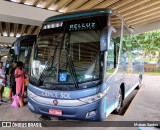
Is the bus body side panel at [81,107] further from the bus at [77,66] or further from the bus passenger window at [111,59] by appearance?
the bus passenger window at [111,59]

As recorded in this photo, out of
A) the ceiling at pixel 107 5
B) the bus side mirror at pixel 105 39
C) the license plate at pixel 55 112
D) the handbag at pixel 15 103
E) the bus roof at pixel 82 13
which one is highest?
the ceiling at pixel 107 5

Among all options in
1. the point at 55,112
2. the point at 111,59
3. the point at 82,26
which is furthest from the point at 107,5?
the point at 55,112

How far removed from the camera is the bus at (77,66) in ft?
12.2

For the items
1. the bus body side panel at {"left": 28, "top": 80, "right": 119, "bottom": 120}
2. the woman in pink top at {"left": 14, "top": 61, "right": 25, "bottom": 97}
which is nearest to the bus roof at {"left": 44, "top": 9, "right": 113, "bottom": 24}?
the bus body side panel at {"left": 28, "top": 80, "right": 119, "bottom": 120}

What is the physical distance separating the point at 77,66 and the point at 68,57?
29 cm

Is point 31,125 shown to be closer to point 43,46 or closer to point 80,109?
point 80,109

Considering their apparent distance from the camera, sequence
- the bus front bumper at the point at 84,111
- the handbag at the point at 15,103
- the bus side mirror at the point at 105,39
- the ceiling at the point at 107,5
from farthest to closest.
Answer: the ceiling at the point at 107,5 < the handbag at the point at 15,103 < the bus front bumper at the point at 84,111 < the bus side mirror at the point at 105,39

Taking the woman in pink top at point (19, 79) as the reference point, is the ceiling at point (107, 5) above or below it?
above

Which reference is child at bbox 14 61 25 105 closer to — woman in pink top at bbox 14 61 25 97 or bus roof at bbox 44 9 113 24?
woman in pink top at bbox 14 61 25 97

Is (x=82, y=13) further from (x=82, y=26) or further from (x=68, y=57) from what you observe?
(x=68, y=57)

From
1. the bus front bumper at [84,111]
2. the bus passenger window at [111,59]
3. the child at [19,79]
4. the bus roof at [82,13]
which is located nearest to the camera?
the bus front bumper at [84,111]

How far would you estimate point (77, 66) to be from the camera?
3885 millimetres

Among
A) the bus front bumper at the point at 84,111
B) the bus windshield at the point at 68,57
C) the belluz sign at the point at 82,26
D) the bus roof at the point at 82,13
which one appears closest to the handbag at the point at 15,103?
the bus windshield at the point at 68,57

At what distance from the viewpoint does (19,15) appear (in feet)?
24.8
